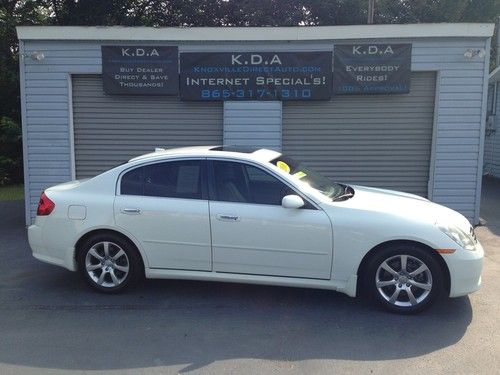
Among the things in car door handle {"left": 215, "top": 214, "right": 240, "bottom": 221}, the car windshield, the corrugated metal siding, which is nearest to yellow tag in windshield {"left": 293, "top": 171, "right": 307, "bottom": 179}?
the car windshield

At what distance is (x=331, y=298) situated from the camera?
17.5ft

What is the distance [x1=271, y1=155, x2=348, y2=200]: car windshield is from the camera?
5309mm

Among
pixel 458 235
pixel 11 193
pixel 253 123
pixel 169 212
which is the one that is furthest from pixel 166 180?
pixel 11 193

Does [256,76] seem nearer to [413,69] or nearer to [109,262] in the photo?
[413,69]

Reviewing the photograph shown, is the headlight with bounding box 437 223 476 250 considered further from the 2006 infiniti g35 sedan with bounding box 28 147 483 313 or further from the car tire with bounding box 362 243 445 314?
the car tire with bounding box 362 243 445 314

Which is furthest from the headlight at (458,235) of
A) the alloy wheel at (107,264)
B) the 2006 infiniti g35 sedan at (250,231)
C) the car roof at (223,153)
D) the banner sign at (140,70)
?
the banner sign at (140,70)

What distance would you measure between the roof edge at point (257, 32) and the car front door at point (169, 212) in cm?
423

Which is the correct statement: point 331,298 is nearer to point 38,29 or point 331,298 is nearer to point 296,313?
point 296,313

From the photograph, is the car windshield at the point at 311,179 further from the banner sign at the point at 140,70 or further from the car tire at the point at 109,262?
the banner sign at the point at 140,70

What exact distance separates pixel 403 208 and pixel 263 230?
1397mm

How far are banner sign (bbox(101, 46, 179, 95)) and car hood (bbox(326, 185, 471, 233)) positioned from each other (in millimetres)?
4886

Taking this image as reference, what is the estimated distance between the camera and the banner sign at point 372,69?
29.0 ft

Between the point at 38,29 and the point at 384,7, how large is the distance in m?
17.9

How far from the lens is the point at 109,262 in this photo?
5.41m
